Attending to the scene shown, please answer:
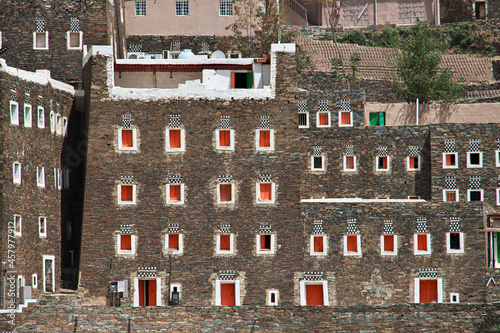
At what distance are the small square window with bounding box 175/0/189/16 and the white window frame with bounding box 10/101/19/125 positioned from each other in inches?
1258

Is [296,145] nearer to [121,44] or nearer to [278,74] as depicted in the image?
[278,74]

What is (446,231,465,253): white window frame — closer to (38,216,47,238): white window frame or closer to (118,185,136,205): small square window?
(118,185,136,205): small square window

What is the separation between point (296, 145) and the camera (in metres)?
55.8

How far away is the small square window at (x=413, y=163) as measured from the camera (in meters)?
62.3

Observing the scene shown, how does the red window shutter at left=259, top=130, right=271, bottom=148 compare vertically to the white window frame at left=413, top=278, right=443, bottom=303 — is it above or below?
above

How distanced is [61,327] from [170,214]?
9687mm

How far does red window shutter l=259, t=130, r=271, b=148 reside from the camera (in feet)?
183

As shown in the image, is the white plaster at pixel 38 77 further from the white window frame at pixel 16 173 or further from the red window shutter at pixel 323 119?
the red window shutter at pixel 323 119

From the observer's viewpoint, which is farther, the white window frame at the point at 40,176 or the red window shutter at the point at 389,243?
the red window shutter at the point at 389,243

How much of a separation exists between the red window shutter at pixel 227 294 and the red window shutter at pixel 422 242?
11145mm

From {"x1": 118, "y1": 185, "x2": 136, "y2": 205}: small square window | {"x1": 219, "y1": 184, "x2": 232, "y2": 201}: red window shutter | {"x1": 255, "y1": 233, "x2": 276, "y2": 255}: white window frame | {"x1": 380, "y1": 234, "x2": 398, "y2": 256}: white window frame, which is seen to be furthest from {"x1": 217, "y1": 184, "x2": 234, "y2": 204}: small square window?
{"x1": 380, "y1": 234, "x2": 398, "y2": 256}: white window frame

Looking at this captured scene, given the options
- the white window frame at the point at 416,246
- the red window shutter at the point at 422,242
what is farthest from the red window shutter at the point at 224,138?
the red window shutter at the point at 422,242

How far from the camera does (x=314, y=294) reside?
179 ft

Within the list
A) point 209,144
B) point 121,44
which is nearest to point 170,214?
point 209,144
